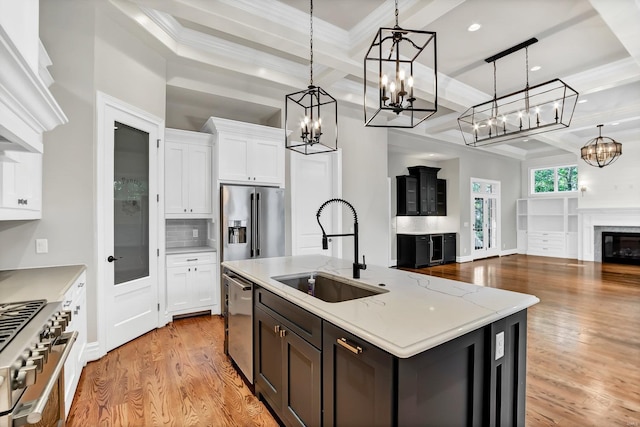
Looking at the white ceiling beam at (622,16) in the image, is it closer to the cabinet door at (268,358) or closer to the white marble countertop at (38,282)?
the cabinet door at (268,358)

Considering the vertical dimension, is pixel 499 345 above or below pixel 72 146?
below

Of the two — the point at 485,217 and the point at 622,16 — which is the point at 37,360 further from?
the point at 485,217

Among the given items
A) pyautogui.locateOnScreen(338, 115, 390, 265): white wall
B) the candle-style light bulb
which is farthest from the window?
the candle-style light bulb

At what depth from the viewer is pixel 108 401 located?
2.28 metres

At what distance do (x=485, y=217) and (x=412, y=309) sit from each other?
30.7 feet

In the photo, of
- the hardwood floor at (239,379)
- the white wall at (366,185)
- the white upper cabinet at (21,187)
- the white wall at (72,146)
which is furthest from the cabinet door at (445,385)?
the white wall at (366,185)

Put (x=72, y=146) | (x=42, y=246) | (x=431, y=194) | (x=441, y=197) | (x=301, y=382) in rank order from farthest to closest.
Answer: (x=441, y=197)
(x=431, y=194)
(x=72, y=146)
(x=42, y=246)
(x=301, y=382)

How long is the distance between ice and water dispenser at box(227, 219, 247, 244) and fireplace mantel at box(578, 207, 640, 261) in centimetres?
972

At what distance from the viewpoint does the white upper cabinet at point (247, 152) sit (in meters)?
4.17

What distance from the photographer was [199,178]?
427 cm

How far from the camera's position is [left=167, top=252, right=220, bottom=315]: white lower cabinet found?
393 centimetres

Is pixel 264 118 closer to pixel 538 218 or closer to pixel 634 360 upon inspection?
pixel 634 360

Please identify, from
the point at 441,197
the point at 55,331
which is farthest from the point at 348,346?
the point at 441,197

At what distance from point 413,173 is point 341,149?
12.8 ft
